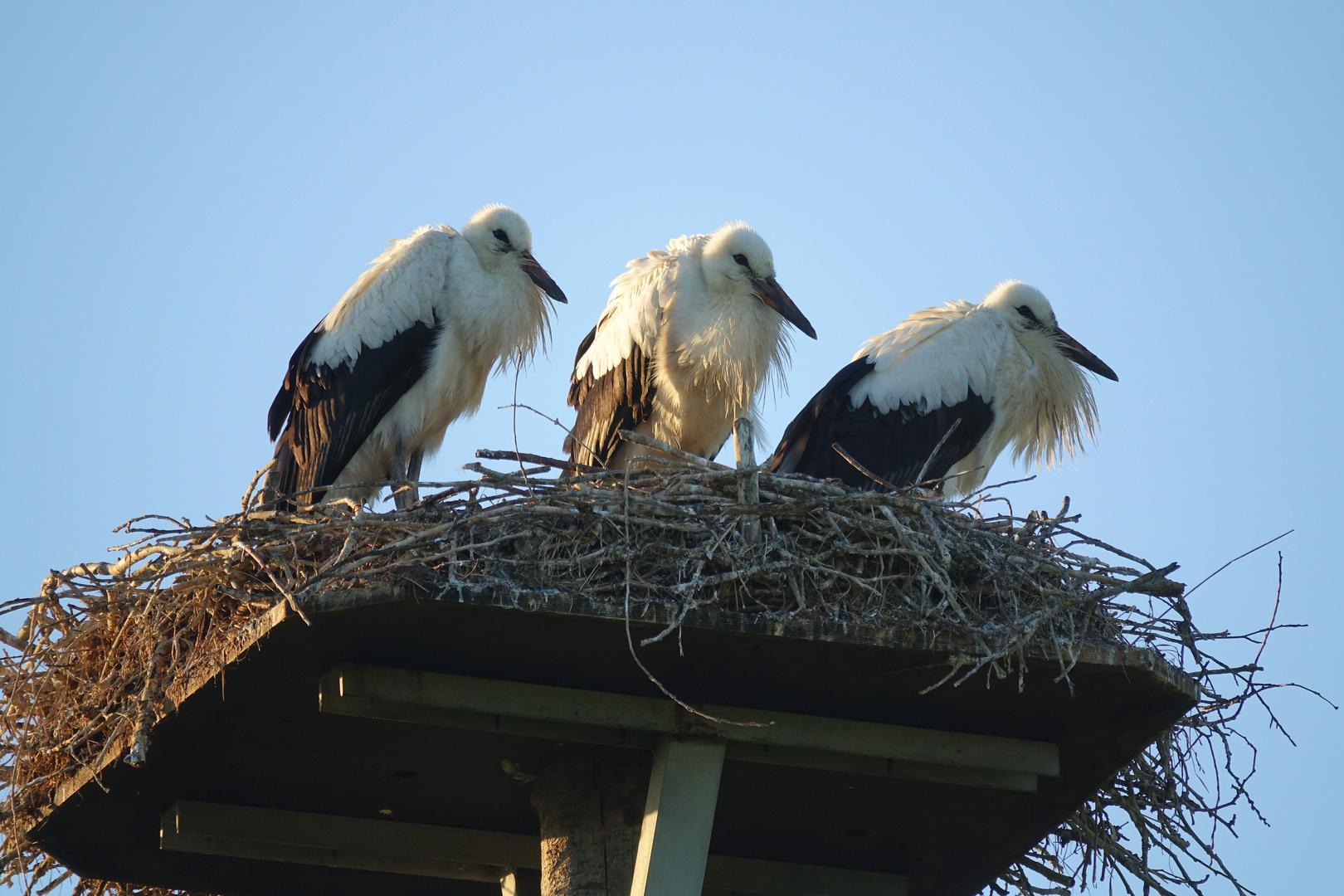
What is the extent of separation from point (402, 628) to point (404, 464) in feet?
9.62

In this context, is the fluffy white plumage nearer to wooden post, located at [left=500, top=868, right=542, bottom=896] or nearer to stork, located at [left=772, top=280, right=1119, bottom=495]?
stork, located at [left=772, top=280, right=1119, bottom=495]

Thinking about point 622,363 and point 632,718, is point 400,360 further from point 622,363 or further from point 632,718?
point 632,718

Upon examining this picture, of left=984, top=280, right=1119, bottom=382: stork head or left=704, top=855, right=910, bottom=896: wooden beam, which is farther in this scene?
left=984, top=280, right=1119, bottom=382: stork head

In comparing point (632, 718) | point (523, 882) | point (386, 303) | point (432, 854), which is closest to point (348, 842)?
point (432, 854)

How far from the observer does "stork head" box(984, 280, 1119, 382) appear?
755cm

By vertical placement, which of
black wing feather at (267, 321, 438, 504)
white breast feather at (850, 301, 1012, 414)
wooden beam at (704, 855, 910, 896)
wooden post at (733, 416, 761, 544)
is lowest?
wooden beam at (704, 855, 910, 896)

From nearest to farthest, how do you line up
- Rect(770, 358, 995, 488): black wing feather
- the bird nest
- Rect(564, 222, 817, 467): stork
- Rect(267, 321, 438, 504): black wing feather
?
the bird nest
Rect(267, 321, 438, 504): black wing feather
Rect(770, 358, 995, 488): black wing feather
Rect(564, 222, 817, 467): stork

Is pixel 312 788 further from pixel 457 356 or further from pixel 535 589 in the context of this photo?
pixel 457 356

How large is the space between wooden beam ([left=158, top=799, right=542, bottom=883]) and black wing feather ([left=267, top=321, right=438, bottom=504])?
170 cm

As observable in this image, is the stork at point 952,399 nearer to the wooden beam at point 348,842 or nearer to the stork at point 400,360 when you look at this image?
the stork at point 400,360

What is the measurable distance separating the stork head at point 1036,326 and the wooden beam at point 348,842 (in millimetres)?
3623

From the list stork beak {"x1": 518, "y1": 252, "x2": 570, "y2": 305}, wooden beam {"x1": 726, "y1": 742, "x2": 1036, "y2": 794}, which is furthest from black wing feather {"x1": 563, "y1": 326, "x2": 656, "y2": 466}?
wooden beam {"x1": 726, "y1": 742, "x2": 1036, "y2": 794}

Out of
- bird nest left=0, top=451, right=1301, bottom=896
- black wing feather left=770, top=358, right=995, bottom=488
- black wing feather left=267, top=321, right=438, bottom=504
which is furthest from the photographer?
black wing feather left=770, top=358, right=995, bottom=488

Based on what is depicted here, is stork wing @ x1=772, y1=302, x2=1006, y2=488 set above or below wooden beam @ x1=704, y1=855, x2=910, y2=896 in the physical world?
above
